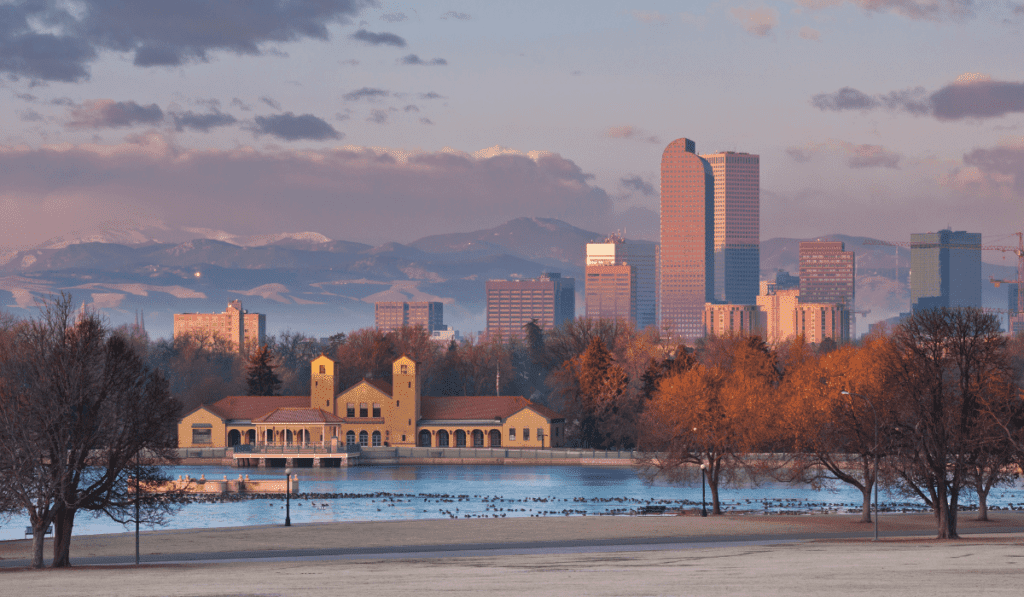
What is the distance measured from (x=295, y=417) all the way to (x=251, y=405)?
821cm

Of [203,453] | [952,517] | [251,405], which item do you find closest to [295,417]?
[251,405]

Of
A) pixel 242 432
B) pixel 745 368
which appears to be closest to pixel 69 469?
pixel 745 368

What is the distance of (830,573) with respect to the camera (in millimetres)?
38344

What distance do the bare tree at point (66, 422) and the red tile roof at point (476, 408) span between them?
97686 millimetres

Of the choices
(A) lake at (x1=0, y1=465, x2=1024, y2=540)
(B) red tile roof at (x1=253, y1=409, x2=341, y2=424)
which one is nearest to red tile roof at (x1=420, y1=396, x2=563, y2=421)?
(B) red tile roof at (x1=253, y1=409, x2=341, y2=424)

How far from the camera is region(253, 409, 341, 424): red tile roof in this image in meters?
147

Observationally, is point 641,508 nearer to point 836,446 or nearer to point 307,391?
point 836,446

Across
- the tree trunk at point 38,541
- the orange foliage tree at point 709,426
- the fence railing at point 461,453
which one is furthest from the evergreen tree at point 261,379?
the tree trunk at point 38,541

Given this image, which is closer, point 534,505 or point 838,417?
point 838,417

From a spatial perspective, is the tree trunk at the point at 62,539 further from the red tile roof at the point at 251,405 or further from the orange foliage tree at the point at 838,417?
the red tile roof at the point at 251,405

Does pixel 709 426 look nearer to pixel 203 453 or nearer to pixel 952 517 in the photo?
pixel 952 517

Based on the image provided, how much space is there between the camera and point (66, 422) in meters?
49.2

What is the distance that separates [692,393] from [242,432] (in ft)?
264

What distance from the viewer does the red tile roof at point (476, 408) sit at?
149875 millimetres
